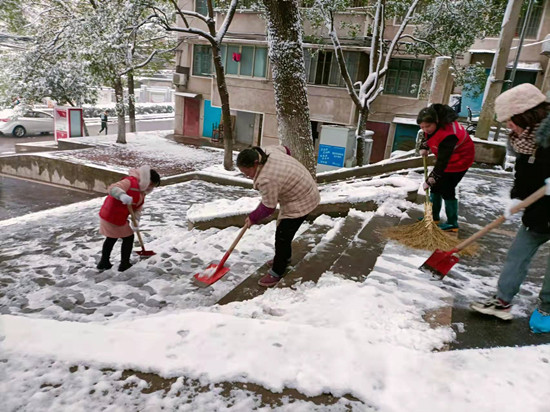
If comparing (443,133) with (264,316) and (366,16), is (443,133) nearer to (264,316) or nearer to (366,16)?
(264,316)

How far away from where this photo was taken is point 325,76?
17.2 meters

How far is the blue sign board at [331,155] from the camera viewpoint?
1134 cm

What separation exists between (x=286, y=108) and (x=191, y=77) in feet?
53.2

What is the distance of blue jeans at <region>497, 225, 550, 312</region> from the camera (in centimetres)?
256

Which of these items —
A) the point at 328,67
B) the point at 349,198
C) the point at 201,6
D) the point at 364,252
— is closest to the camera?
the point at 364,252

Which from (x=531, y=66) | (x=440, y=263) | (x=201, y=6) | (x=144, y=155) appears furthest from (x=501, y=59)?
(x=201, y=6)

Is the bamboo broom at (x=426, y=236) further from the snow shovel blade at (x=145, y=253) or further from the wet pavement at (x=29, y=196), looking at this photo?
the wet pavement at (x=29, y=196)

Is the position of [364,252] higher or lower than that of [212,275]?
higher

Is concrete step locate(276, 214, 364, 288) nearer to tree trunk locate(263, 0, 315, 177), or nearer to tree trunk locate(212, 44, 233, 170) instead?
tree trunk locate(263, 0, 315, 177)

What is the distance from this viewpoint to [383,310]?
279 centimetres

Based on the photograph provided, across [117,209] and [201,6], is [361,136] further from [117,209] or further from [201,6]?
[201,6]

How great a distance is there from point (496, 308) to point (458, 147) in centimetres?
205

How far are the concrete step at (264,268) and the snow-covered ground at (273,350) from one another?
0.81 feet

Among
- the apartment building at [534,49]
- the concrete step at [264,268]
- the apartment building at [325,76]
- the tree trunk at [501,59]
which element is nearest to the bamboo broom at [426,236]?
the concrete step at [264,268]
